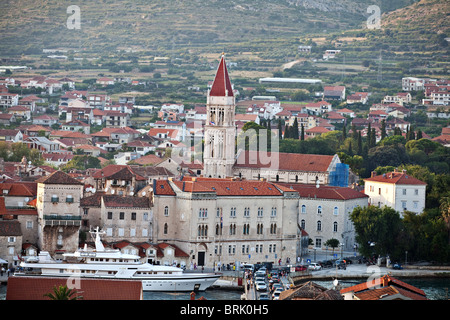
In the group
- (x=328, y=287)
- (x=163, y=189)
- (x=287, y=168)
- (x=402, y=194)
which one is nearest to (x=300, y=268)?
(x=328, y=287)

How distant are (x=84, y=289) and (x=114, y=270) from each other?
7.54 meters

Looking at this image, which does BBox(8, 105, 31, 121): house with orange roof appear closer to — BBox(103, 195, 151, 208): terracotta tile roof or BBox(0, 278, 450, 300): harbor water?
BBox(103, 195, 151, 208): terracotta tile roof

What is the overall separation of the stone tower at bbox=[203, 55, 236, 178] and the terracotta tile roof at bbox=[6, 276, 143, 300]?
99.3 ft

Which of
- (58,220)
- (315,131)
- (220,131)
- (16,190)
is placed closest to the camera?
(58,220)

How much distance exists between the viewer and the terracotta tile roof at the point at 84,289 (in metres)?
35.6

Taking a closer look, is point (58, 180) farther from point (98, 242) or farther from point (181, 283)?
point (181, 283)

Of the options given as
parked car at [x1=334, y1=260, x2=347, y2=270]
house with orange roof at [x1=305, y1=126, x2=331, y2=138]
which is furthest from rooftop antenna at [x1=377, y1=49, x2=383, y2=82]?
parked car at [x1=334, y1=260, x2=347, y2=270]

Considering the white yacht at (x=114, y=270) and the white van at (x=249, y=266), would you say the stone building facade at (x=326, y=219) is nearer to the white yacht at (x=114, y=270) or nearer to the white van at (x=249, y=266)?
the white van at (x=249, y=266)

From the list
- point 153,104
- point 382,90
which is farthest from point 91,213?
point 382,90

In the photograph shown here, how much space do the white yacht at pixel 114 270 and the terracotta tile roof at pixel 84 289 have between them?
383cm

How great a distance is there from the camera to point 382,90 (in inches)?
6841

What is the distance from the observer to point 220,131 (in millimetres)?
69188
